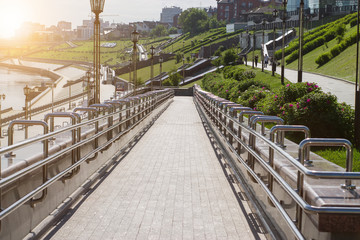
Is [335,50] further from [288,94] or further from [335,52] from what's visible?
[288,94]

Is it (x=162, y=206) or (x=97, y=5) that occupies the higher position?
(x=97, y=5)

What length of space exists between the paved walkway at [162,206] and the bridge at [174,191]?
0.01 m

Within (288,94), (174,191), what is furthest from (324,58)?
(174,191)

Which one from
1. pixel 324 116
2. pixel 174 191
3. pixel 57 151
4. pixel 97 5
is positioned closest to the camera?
pixel 57 151

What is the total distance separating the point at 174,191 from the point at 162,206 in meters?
1.04

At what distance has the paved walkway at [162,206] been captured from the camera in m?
5.89

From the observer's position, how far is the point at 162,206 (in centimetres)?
712

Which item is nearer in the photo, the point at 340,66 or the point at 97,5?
the point at 97,5

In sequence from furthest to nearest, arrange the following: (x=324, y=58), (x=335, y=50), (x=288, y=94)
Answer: (x=324, y=58) → (x=335, y=50) → (x=288, y=94)

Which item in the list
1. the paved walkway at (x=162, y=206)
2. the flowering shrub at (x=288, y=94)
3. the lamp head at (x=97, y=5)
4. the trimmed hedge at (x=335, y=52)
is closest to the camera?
the paved walkway at (x=162, y=206)

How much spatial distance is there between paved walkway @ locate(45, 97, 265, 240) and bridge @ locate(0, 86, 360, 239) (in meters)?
0.01

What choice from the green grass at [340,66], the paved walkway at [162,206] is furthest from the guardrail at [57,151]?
the green grass at [340,66]

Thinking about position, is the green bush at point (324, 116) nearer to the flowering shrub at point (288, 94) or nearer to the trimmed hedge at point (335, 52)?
the flowering shrub at point (288, 94)

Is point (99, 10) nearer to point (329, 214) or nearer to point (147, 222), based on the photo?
point (147, 222)
